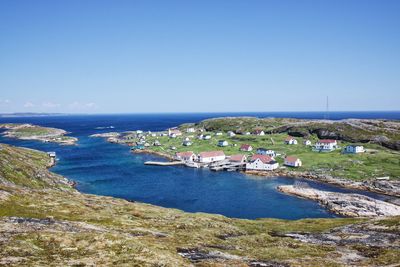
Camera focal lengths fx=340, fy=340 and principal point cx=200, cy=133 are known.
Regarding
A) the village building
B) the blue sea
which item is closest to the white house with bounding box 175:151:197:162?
the blue sea

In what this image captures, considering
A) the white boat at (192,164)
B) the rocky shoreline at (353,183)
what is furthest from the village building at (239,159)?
the rocky shoreline at (353,183)

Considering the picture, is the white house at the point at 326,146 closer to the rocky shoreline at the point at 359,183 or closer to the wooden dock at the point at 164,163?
the rocky shoreline at the point at 359,183

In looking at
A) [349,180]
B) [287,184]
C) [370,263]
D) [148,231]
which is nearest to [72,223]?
[148,231]

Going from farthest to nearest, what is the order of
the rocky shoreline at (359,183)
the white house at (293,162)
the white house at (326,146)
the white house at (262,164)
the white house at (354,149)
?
the white house at (326,146) → the white house at (354,149) → the white house at (293,162) → the white house at (262,164) → the rocky shoreline at (359,183)

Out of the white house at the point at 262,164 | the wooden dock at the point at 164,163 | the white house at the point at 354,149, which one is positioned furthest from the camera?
the wooden dock at the point at 164,163

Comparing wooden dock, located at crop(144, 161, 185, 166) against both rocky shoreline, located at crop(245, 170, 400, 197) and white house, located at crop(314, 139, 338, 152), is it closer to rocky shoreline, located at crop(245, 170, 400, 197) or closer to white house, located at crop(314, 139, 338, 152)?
rocky shoreline, located at crop(245, 170, 400, 197)

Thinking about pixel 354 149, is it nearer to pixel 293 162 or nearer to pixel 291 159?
pixel 291 159
